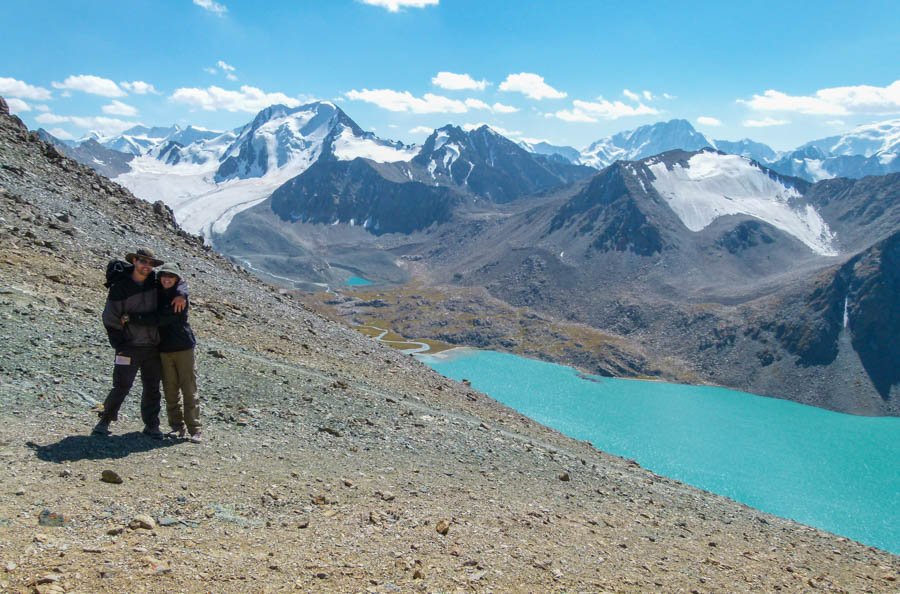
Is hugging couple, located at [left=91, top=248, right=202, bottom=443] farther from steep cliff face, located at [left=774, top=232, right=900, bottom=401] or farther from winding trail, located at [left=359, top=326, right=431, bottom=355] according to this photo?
steep cliff face, located at [left=774, top=232, right=900, bottom=401]

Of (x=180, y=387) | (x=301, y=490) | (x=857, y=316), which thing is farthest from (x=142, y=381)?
(x=857, y=316)

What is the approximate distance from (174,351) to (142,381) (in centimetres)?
87

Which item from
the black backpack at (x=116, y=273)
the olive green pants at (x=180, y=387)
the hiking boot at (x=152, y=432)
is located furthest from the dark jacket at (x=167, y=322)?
the hiking boot at (x=152, y=432)

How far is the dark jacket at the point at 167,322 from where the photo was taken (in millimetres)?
11570

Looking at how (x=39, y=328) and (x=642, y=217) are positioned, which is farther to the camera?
(x=642, y=217)

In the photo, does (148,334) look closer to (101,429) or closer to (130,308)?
(130,308)

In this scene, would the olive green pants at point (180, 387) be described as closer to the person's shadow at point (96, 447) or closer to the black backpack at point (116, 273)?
the person's shadow at point (96, 447)

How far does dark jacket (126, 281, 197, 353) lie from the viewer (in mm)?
11570

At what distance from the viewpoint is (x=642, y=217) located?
188 m

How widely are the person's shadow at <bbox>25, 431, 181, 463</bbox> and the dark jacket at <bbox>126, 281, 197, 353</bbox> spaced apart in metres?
1.88

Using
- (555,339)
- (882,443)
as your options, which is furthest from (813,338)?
(555,339)

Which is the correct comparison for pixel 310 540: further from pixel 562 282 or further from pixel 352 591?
pixel 562 282

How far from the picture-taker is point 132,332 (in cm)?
1157

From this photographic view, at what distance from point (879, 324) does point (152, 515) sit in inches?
5554
